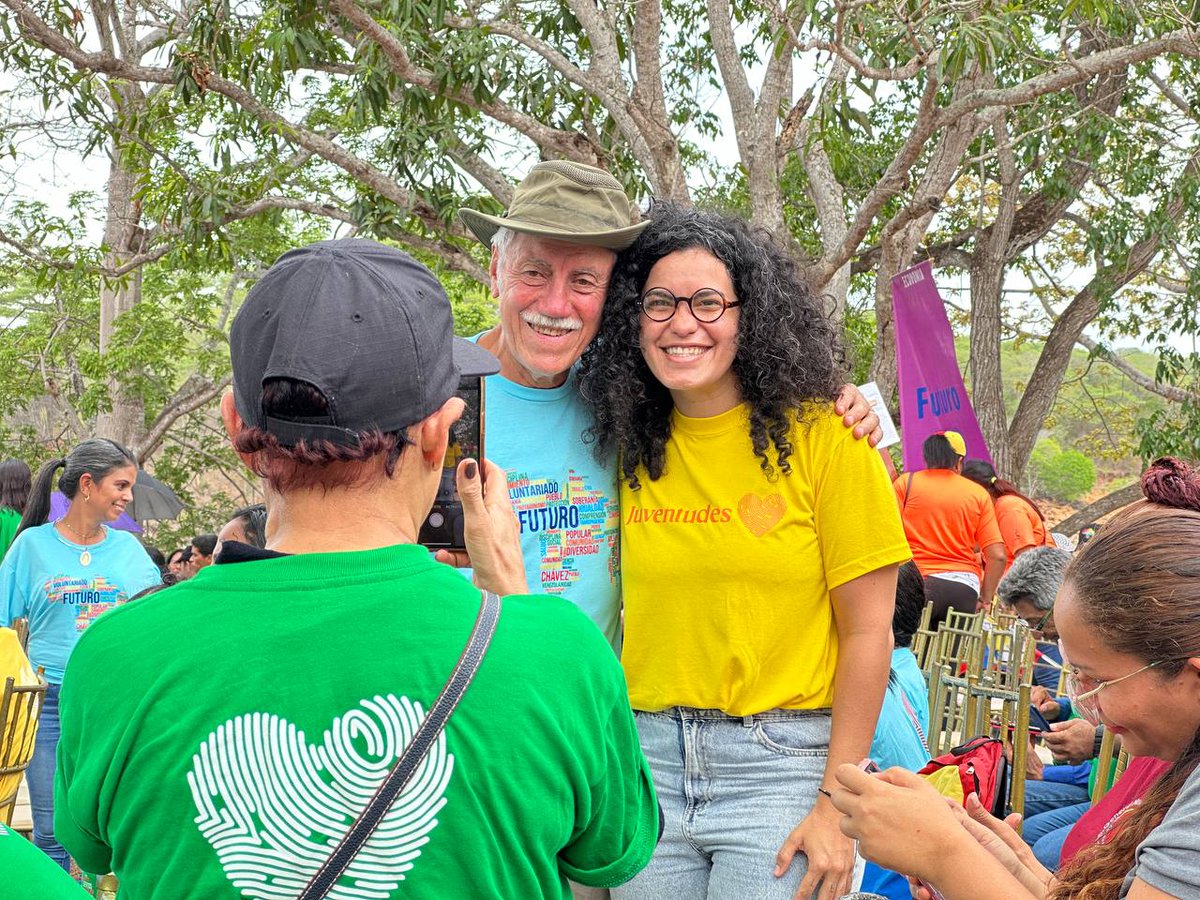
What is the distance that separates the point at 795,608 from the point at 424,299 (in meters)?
1.15

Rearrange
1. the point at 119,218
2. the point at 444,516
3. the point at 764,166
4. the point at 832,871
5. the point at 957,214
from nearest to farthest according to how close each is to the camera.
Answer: the point at 444,516 < the point at 832,871 < the point at 764,166 < the point at 957,214 < the point at 119,218

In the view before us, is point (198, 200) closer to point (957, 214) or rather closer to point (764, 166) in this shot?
point (764, 166)

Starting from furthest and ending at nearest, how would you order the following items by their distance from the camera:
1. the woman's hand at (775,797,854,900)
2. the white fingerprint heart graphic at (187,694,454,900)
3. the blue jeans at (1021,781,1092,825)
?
the blue jeans at (1021,781,1092,825), the woman's hand at (775,797,854,900), the white fingerprint heart graphic at (187,694,454,900)

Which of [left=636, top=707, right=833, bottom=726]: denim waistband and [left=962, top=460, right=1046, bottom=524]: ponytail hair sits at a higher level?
[left=636, top=707, right=833, bottom=726]: denim waistband

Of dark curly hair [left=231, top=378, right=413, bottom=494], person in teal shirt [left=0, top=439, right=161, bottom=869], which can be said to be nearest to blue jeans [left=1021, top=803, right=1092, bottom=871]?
dark curly hair [left=231, top=378, right=413, bottom=494]

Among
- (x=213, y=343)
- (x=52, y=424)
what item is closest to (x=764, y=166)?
(x=213, y=343)

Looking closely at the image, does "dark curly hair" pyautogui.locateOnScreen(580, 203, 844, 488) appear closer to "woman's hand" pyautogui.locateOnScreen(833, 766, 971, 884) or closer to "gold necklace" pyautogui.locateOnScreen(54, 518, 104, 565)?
"woman's hand" pyautogui.locateOnScreen(833, 766, 971, 884)

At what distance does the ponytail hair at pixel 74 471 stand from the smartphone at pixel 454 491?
4415 mm

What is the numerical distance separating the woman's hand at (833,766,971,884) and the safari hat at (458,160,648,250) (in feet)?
3.51

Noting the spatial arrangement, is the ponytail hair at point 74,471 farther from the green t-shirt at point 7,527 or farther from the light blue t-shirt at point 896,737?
the light blue t-shirt at point 896,737

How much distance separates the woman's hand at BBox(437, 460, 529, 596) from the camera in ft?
5.55

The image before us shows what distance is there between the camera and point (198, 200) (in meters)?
10.6

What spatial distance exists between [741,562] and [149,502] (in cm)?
860

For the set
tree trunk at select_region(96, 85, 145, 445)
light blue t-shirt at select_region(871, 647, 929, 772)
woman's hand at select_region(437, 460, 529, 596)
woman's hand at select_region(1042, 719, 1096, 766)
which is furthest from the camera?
tree trunk at select_region(96, 85, 145, 445)
